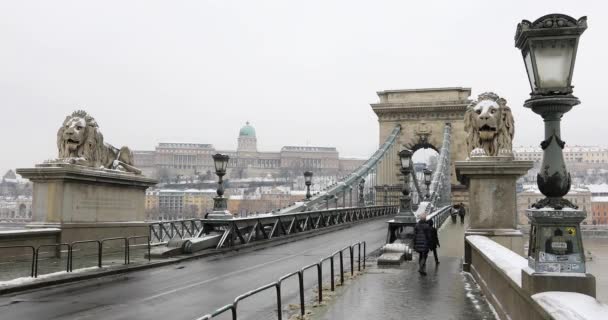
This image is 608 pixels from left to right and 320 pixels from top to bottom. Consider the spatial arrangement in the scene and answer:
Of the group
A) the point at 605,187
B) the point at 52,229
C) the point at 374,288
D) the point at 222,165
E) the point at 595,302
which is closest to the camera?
the point at 595,302

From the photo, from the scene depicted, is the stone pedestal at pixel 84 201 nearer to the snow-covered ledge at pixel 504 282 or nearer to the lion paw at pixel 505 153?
the snow-covered ledge at pixel 504 282

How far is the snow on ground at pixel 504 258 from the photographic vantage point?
7.02 meters

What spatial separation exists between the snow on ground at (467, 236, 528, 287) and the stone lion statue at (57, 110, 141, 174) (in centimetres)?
1137

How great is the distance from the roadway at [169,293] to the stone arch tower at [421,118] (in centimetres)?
5296

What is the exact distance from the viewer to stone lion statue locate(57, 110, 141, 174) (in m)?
16.9

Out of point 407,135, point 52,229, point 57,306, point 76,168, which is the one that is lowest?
point 57,306

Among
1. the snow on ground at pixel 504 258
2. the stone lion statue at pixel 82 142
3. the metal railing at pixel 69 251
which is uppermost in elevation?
the stone lion statue at pixel 82 142

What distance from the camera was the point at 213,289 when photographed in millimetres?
11930

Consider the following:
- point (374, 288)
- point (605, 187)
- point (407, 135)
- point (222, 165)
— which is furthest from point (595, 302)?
point (605, 187)

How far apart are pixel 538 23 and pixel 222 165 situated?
51.3ft

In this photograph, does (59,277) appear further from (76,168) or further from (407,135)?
(407,135)

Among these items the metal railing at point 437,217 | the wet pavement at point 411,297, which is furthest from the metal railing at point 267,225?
the wet pavement at point 411,297

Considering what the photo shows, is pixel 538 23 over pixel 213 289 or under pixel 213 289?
over

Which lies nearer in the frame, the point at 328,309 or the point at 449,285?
the point at 328,309
